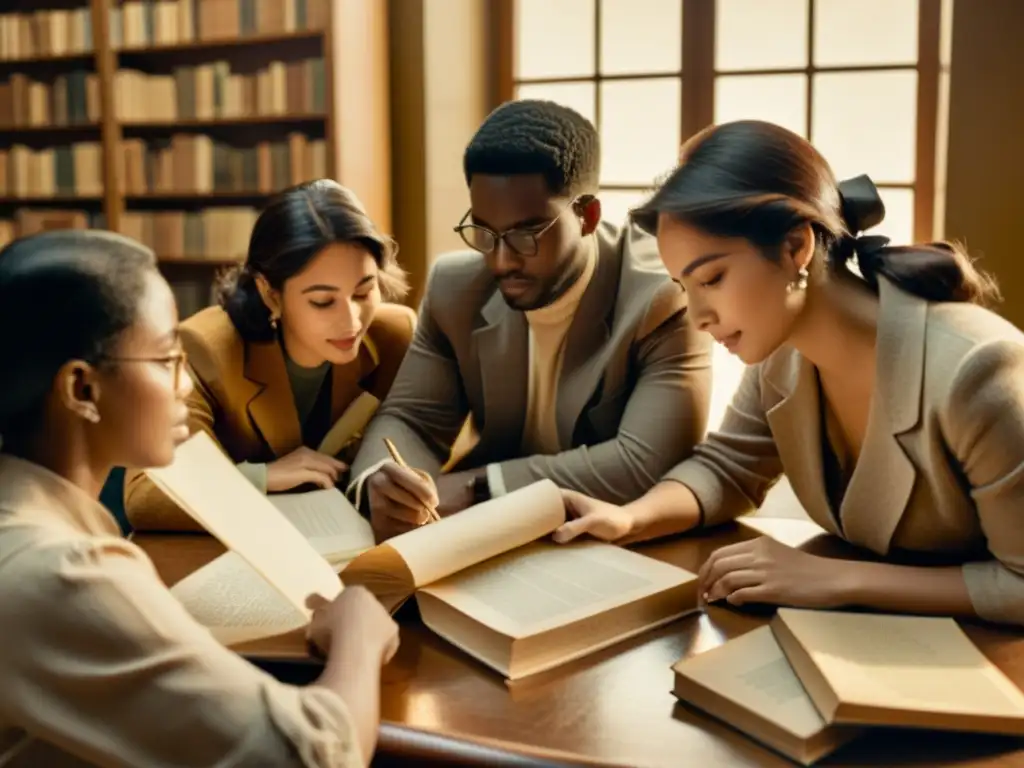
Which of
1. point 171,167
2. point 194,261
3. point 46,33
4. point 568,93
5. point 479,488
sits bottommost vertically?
point 479,488

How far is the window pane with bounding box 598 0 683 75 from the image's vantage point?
381 centimetres

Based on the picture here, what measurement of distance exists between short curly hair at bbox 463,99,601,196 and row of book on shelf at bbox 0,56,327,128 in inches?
92.0

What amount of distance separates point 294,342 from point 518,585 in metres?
0.85

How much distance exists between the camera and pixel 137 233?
4398mm

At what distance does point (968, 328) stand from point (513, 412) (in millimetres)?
833

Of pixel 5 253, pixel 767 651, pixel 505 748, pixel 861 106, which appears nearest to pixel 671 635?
pixel 767 651

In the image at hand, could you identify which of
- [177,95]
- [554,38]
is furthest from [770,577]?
[177,95]

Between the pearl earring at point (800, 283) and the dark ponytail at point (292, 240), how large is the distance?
77 centimetres

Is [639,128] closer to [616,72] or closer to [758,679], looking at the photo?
[616,72]

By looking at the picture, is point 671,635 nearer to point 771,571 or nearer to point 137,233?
point 771,571

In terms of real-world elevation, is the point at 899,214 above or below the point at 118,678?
above

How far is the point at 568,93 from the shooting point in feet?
13.3

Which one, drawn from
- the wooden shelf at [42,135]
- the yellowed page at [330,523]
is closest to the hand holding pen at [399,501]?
the yellowed page at [330,523]

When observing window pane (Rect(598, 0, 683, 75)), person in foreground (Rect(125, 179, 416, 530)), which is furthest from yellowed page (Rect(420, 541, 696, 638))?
window pane (Rect(598, 0, 683, 75))
